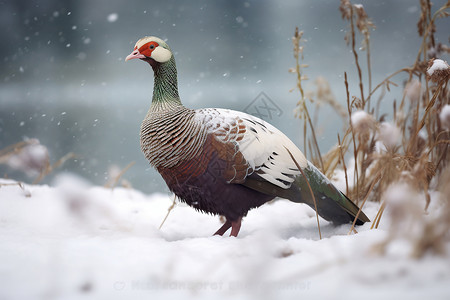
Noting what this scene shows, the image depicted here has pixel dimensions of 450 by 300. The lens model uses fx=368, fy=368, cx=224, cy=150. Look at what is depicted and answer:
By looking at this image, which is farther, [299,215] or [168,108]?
[299,215]

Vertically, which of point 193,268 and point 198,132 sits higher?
point 198,132

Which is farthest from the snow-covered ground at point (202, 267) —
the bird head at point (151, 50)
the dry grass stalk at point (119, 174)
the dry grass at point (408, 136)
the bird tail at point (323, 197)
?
the bird head at point (151, 50)

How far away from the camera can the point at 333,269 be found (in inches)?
24.5

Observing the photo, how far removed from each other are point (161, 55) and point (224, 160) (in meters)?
0.42

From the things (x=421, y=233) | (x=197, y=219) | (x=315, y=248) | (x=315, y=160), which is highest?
(x=421, y=233)

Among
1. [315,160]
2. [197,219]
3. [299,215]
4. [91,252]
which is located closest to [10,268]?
[91,252]

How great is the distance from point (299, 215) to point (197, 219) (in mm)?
427

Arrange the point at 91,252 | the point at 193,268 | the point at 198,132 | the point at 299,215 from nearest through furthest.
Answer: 1. the point at 193,268
2. the point at 91,252
3. the point at 198,132
4. the point at 299,215

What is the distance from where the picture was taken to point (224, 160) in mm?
1059

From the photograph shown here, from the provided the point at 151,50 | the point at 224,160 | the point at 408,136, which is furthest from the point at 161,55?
the point at 408,136

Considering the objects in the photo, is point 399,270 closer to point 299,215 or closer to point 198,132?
point 198,132

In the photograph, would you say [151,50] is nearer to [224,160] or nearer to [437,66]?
[224,160]

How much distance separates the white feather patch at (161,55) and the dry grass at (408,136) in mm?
445

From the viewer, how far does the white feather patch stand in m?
1.19
